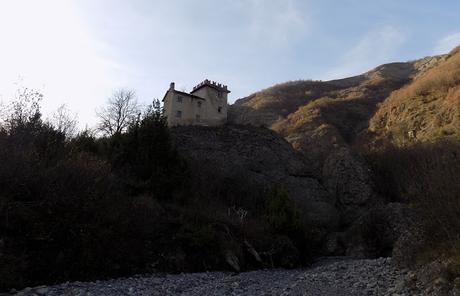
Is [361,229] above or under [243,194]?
under

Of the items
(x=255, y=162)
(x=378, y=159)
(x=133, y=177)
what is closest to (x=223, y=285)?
(x=133, y=177)

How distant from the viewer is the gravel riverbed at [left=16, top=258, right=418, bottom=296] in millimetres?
9227

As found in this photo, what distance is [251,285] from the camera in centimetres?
1174

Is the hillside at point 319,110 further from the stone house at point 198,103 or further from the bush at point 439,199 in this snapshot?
the bush at point 439,199

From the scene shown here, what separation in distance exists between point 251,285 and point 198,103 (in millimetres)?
27458

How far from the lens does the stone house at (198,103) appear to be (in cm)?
3606

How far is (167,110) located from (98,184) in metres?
23.8

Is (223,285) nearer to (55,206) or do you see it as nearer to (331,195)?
(55,206)

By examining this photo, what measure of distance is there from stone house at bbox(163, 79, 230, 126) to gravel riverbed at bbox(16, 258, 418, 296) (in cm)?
2330

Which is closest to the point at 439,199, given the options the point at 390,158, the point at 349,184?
the point at 349,184

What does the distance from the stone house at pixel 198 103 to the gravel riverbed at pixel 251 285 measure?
23.3m

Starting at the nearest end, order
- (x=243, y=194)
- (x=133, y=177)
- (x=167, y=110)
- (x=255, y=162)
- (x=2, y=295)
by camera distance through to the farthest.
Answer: (x=2, y=295) → (x=133, y=177) → (x=243, y=194) → (x=255, y=162) → (x=167, y=110)

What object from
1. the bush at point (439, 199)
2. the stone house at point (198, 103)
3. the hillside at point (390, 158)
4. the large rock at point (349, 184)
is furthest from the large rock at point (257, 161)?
the bush at point (439, 199)

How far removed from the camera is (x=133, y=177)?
19.5 m
